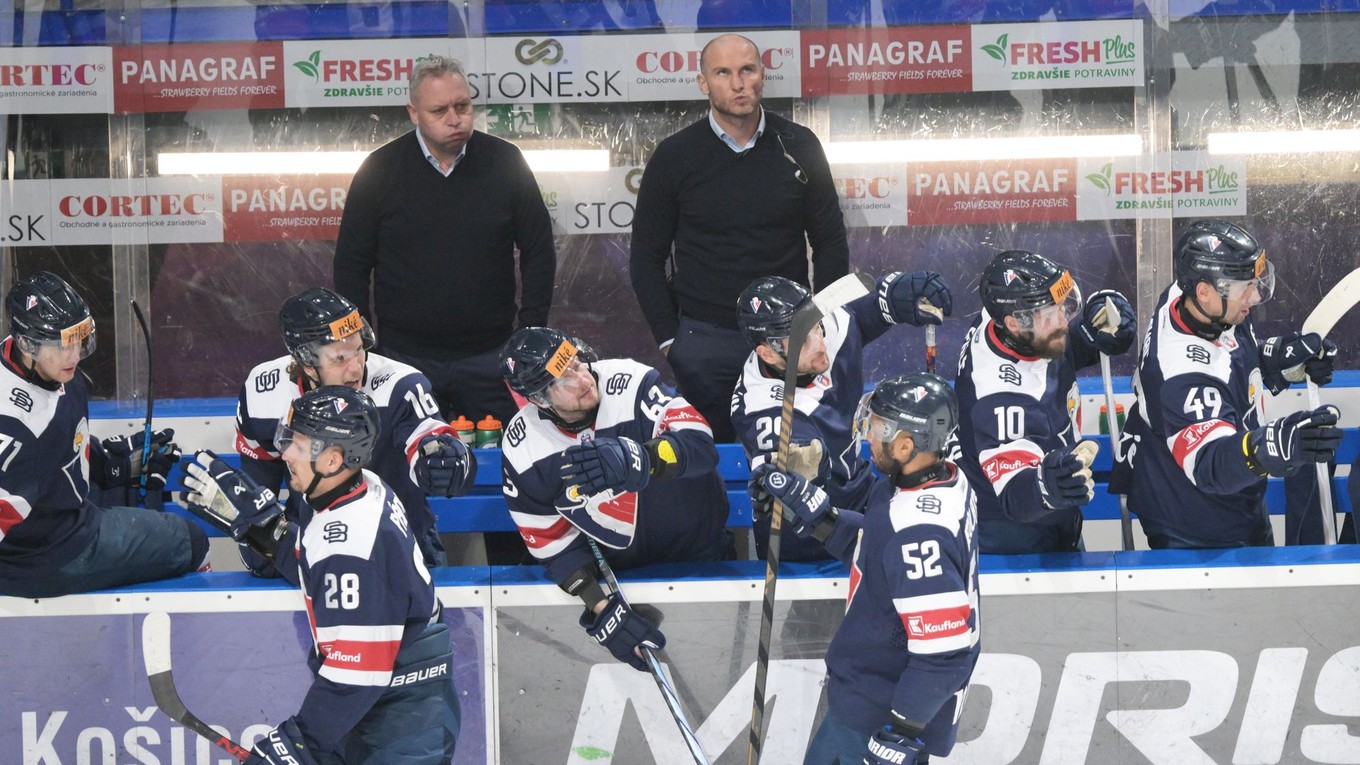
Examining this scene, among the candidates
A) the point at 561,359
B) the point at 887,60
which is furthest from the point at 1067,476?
the point at 887,60

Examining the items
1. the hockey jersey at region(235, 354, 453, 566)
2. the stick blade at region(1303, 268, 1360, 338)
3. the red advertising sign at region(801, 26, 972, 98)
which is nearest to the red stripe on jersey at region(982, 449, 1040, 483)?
the stick blade at region(1303, 268, 1360, 338)

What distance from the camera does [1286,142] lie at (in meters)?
6.40

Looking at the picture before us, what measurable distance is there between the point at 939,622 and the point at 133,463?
251 centimetres

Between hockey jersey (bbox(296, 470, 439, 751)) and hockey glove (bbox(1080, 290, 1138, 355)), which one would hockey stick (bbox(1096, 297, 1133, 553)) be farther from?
hockey jersey (bbox(296, 470, 439, 751))

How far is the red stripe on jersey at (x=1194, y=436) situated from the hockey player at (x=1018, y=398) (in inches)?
9.5

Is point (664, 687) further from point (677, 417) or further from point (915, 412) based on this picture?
point (915, 412)

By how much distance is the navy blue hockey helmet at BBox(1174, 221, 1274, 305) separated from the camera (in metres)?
3.90

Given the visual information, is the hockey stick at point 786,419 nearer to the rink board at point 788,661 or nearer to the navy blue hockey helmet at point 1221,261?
the rink board at point 788,661

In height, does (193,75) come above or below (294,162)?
above

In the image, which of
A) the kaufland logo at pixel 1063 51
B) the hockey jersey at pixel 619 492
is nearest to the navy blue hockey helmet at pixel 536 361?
the hockey jersey at pixel 619 492

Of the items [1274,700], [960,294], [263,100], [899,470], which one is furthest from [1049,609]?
[263,100]

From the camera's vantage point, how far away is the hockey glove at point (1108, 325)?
4.20 metres

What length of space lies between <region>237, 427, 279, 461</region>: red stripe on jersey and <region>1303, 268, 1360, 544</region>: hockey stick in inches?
111

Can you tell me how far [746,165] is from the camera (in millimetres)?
5023
